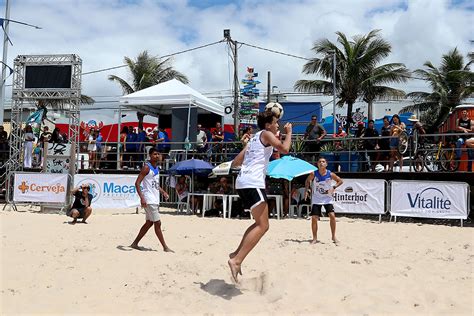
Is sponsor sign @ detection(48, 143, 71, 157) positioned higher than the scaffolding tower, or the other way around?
the scaffolding tower

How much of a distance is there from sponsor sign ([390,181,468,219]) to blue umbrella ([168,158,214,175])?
198 inches

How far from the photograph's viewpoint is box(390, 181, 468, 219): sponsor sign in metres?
12.4

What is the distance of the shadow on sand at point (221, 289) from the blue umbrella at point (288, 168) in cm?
733

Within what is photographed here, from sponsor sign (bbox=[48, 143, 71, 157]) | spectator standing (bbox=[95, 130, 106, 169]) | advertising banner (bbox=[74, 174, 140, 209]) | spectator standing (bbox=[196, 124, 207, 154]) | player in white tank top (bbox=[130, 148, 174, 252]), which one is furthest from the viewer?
spectator standing (bbox=[95, 130, 106, 169])

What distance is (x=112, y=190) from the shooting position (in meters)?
15.4

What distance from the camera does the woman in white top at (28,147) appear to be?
17.1 metres

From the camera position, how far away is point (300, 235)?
10.7 meters

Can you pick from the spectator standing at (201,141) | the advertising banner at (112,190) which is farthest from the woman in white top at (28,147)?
the spectator standing at (201,141)

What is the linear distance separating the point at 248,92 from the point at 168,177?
52.3 ft

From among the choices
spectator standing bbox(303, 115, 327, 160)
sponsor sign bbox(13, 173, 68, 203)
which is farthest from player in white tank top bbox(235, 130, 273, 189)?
sponsor sign bbox(13, 173, 68, 203)

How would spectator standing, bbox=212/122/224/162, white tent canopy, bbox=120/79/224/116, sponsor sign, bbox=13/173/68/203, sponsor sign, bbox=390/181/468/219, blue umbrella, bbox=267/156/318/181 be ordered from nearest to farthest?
sponsor sign, bbox=390/181/468/219, blue umbrella, bbox=267/156/318/181, sponsor sign, bbox=13/173/68/203, spectator standing, bbox=212/122/224/162, white tent canopy, bbox=120/79/224/116

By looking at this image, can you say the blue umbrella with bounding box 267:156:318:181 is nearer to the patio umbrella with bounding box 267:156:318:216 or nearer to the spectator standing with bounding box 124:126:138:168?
the patio umbrella with bounding box 267:156:318:216

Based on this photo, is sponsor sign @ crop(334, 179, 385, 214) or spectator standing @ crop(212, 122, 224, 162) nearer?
sponsor sign @ crop(334, 179, 385, 214)

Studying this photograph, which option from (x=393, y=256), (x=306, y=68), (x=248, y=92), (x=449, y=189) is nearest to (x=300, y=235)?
(x=393, y=256)
